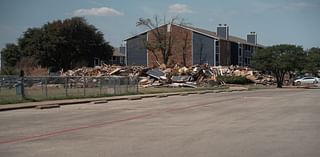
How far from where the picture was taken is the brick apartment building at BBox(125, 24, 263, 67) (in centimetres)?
9062

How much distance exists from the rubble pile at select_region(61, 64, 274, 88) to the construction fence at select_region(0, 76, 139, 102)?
62.6 feet

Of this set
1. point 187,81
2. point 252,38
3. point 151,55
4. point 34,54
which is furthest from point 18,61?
point 252,38

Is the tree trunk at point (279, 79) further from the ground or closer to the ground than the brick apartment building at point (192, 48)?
closer to the ground

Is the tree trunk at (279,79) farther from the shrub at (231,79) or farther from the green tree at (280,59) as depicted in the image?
the shrub at (231,79)

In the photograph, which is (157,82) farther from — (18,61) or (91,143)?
(91,143)

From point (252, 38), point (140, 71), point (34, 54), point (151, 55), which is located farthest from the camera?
point (252, 38)

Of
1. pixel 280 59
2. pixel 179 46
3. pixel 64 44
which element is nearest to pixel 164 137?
pixel 280 59

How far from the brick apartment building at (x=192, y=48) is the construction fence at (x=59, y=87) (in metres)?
48.0

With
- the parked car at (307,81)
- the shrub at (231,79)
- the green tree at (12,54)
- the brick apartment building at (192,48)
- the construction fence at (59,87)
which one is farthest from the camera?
the green tree at (12,54)

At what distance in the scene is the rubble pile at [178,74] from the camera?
62906 millimetres

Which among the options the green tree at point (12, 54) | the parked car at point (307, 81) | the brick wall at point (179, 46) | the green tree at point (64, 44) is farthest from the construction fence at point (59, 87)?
the green tree at point (12, 54)

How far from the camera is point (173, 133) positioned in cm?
1409

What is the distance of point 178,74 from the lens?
220 feet

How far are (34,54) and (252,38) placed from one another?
45362 mm
